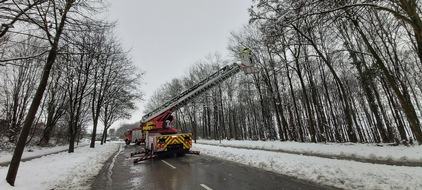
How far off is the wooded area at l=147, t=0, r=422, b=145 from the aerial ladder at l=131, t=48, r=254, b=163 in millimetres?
2182

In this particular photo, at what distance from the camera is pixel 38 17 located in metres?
6.89

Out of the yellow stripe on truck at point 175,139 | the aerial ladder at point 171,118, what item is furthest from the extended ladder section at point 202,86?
the yellow stripe on truck at point 175,139

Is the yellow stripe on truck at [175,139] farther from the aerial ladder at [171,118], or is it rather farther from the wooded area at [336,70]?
the wooded area at [336,70]

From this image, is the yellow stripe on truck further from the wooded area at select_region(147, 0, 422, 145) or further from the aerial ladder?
the wooded area at select_region(147, 0, 422, 145)

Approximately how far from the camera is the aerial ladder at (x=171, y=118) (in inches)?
545

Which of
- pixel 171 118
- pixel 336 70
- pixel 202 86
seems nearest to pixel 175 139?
pixel 171 118

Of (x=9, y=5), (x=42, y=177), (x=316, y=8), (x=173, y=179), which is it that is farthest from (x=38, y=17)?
(x=316, y=8)

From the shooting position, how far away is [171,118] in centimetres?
1686

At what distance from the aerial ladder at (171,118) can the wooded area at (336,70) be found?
218cm

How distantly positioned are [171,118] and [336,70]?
23.5 m

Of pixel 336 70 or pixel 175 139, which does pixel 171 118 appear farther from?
pixel 336 70

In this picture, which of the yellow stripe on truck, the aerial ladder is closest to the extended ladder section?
the aerial ladder

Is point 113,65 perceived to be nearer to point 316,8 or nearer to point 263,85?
point 263,85

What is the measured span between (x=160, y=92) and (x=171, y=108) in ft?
130
